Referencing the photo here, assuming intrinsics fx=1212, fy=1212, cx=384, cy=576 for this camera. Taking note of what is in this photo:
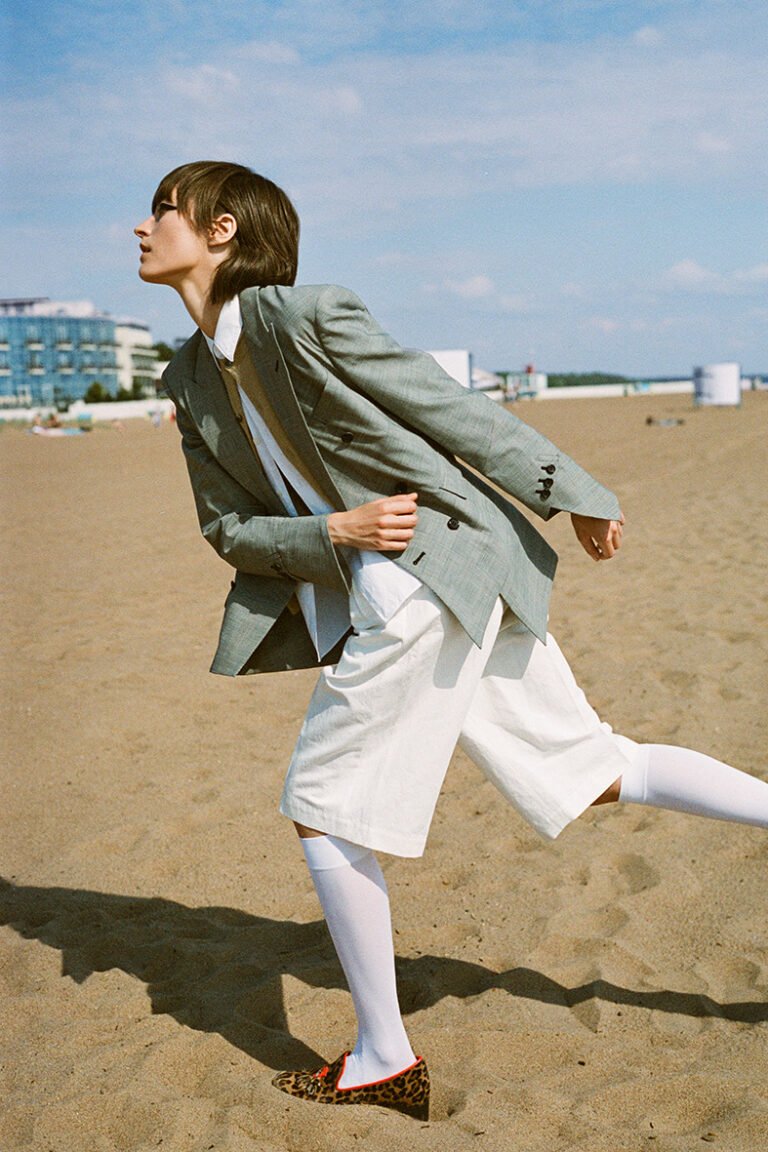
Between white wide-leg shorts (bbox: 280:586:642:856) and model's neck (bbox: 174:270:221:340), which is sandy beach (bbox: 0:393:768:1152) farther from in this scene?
model's neck (bbox: 174:270:221:340)

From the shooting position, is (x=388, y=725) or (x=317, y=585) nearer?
(x=388, y=725)

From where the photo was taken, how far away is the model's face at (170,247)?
7.64ft

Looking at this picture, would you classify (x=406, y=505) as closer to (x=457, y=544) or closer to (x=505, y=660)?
(x=457, y=544)

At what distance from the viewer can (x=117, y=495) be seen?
18.5 meters

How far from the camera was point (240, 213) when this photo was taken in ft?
7.68

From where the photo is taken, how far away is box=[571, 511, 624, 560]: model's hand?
245 cm

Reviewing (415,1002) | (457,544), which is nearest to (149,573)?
(415,1002)

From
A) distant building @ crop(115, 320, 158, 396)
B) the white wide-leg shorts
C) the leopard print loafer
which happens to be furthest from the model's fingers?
distant building @ crop(115, 320, 158, 396)

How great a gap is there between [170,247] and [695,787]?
152 centimetres

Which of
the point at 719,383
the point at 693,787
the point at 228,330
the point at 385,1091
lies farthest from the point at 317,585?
the point at 719,383

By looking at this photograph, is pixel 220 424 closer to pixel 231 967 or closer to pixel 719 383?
pixel 231 967

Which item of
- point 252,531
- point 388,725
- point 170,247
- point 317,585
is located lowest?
point 388,725

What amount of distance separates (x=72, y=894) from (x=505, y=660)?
2055 mm

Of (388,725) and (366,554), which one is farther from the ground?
(366,554)
